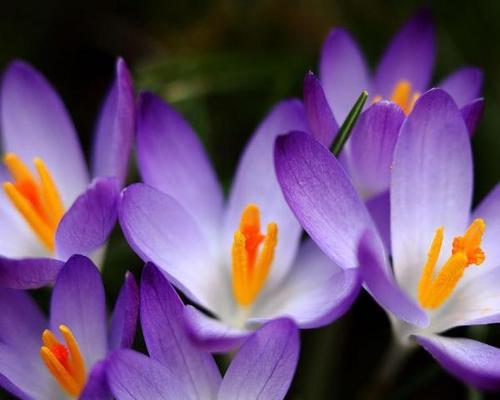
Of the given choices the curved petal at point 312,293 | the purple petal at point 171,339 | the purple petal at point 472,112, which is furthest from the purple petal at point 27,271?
the purple petal at point 472,112

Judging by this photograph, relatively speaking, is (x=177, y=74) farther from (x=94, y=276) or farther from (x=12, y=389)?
(x=12, y=389)

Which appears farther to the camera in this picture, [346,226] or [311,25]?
[311,25]

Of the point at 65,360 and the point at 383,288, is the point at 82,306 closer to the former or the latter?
the point at 65,360

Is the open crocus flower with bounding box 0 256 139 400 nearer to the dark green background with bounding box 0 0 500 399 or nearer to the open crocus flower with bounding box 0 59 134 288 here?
the open crocus flower with bounding box 0 59 134 288

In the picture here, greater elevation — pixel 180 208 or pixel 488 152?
pixel 180 208

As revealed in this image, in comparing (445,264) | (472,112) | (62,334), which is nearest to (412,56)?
(472,112)

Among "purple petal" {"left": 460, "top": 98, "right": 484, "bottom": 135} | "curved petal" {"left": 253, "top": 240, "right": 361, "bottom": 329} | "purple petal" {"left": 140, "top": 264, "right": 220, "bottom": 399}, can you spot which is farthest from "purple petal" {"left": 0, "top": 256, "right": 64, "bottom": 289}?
→ "purple petal" {"left": 460, "top": 98, "right": 484, "bottom": 135}

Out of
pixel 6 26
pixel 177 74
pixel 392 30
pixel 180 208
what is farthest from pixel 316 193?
pixel 6 26
